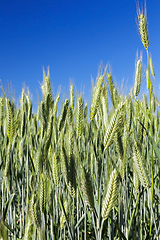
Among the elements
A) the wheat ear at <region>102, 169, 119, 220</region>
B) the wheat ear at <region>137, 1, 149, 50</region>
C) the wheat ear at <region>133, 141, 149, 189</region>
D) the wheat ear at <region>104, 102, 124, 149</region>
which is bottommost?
the wheat ear at <region>102, 169, 119, 220</region>

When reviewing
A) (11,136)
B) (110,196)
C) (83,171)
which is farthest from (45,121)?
(110,196)

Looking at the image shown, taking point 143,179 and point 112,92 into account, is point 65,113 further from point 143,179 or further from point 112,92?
point 143,179

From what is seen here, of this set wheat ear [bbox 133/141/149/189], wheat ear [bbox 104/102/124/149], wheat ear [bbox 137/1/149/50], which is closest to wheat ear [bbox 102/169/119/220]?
wheat ear [bbox 104/102/124/149]

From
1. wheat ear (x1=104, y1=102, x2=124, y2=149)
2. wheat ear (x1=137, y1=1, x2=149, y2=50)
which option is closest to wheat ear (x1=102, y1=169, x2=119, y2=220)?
wheat ear (x1=104, y1=102, x2=124, y2=149)

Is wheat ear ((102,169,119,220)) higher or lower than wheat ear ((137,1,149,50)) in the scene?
lower

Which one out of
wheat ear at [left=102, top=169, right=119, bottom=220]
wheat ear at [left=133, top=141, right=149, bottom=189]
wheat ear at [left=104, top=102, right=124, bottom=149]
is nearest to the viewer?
wheat ear at [left=102, top=169, right=119, bottom=220]

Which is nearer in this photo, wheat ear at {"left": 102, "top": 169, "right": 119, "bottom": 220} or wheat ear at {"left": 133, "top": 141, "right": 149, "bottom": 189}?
wheat ear at {"left": 102, "top": 169, "right": 119, "bottom": 220}

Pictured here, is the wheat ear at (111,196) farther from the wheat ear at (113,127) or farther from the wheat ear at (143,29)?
the wheat ear at (143,29)

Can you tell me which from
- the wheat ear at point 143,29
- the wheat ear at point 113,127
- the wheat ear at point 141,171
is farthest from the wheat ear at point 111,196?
the wheat ear at point 143,29

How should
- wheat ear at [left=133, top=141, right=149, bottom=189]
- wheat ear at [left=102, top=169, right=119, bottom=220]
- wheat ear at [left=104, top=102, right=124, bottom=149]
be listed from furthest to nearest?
wheat ear at [left=133, top=141, right=149, bottom=189], wheat ear at [left=104, top=102, right=124, bottom=149], wheat ear at [left=102, top=169, right=119, bottom=220]

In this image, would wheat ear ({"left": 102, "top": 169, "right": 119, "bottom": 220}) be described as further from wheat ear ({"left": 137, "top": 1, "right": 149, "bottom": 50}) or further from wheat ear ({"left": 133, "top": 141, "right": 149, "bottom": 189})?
wheat ear ({"left": 137, "top": 1, "right": 149, "bottom": 50})

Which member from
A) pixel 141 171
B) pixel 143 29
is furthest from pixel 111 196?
pixel 143 29

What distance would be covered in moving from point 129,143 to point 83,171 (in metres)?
0.48

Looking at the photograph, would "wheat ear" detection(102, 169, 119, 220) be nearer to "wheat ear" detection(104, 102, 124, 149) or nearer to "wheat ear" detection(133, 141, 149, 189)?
"wheat ear" detection(104, 102, 124, 149)
